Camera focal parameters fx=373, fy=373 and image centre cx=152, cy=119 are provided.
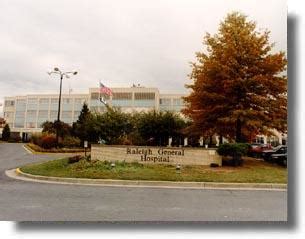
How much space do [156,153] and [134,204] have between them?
639cm

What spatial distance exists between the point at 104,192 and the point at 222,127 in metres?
7.89

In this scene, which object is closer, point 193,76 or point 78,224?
point 78,224

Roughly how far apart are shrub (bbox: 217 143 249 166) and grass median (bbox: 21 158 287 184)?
35 cm

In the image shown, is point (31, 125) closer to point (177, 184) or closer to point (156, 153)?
point (156, 153)

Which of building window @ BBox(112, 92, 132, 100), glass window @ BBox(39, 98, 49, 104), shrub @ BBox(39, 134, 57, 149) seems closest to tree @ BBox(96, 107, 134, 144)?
shrub @ BBox(39, 134, 57, 149)

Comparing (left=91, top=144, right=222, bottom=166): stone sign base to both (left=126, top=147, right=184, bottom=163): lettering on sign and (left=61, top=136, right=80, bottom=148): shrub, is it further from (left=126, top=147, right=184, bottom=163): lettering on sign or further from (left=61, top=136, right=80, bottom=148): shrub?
(left=61, top=136, right=80, bottom=148): shrub

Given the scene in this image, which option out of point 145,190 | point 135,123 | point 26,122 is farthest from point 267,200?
point 26,122

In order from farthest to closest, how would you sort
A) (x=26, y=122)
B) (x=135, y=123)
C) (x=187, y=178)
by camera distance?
1. (x=26, y=122)
2. (x=135, y=123)
3. (x=187, y=178)

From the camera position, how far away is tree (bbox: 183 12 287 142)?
47.0 ft

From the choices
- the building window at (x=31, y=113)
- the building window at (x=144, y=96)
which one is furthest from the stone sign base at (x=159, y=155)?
the building window at (x=31, y=113)

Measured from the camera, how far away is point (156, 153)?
14.0m

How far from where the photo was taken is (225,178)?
11422 mm

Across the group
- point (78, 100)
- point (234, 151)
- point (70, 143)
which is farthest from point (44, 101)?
point (234, 151)

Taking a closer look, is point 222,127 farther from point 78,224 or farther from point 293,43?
point 78,224
